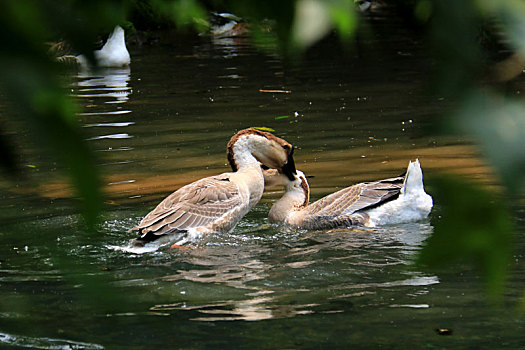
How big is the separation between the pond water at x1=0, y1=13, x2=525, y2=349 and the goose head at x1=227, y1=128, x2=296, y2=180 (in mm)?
581

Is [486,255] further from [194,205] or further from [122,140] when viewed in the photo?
[122,140]

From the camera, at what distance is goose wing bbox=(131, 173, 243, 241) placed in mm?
6199

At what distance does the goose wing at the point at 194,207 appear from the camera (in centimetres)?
620

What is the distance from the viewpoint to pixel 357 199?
6.69 m

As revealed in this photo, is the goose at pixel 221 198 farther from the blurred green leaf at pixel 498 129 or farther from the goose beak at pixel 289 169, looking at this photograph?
the blurred green leaf at pixel 498 129

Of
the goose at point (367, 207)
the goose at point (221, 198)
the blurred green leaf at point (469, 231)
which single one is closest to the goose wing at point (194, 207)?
the goose at point (221, 198)

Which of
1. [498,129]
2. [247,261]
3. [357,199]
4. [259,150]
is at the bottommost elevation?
[247,261]

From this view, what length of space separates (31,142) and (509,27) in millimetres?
580

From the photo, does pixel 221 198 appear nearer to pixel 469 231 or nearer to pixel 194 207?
pixel 194 207

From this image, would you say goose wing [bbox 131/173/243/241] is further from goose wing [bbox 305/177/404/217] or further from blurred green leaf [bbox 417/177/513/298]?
blurred green leaf [bbox 417/177/513/298]

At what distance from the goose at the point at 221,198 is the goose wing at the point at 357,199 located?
2.12ft

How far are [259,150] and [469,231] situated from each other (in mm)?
6490

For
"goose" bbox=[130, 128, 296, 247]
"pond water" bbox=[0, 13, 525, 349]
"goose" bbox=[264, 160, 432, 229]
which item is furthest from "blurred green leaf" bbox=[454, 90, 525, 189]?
"goose" bbox=[264, 160, 432, 229]

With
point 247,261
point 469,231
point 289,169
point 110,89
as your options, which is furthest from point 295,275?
point 110,89
